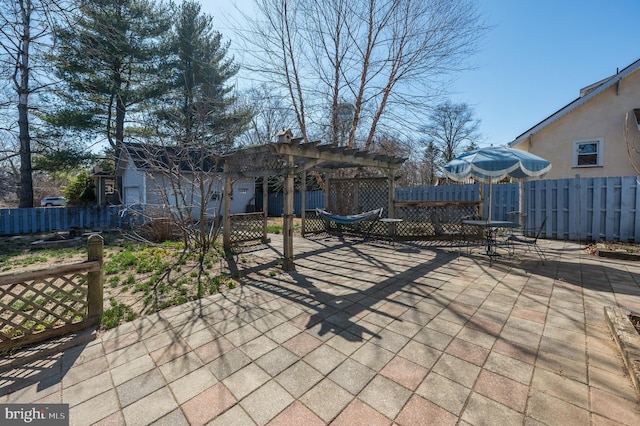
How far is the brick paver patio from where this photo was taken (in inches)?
60.2

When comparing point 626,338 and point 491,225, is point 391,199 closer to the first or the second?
point 491,225

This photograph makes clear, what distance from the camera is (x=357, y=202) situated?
7902mm

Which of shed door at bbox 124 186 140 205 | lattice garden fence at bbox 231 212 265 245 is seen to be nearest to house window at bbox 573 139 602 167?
lattice garden fence at bbox 231 212 265 245

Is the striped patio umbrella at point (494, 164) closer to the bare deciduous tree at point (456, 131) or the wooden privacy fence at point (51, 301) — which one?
the wooden privacy fence at point (51, 301)

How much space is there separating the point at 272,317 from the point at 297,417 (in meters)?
1.30

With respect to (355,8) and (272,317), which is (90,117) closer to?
(355,8)

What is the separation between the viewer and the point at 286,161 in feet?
14.6

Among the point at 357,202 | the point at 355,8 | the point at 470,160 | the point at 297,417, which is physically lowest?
the point at 297,417

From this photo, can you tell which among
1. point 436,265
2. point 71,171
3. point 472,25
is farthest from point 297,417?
point 71,171

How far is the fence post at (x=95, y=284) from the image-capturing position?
2.62m

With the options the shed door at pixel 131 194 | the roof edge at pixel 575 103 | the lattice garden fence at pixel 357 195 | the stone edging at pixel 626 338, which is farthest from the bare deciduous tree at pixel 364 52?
the shed door at pixel 131 194

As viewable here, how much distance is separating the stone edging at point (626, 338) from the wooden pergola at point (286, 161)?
11.8 feet

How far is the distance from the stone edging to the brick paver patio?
0.08 meters

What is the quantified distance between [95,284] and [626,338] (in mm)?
4497
